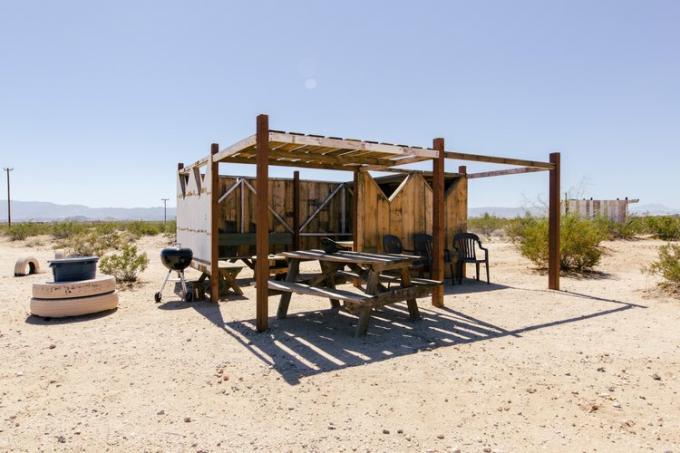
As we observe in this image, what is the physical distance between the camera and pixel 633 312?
6.21 metres

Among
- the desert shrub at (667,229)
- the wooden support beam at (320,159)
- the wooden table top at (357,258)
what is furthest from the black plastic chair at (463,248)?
the desert shrub at (667,229)

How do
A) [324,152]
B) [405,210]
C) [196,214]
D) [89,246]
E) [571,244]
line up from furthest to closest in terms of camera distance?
[89,246] → [571,244] → [405,210] → [196,214] → [324,152]

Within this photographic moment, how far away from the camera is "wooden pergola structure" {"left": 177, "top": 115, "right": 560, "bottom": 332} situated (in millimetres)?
5078

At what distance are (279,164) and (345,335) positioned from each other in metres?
3.40

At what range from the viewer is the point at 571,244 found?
394 inches

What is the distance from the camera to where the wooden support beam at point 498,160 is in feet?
22.1

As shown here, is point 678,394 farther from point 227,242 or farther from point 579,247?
point 227,242

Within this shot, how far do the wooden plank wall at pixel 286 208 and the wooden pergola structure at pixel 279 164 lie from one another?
3.55 feet

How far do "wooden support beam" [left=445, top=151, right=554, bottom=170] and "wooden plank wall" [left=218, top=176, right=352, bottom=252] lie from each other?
4.71 meters

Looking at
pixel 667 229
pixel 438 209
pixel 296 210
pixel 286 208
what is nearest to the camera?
pixel 438 209

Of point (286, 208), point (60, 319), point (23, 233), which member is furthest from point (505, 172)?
point (23, 233)

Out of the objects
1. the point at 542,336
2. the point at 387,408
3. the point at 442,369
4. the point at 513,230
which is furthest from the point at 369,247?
the point at 513,230

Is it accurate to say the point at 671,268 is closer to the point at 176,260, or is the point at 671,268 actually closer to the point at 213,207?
the point at 213,207

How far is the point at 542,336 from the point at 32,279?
9663 mm
